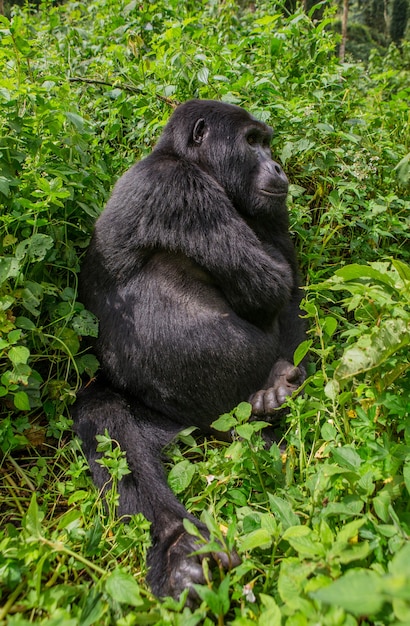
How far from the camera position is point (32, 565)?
1.74 meters

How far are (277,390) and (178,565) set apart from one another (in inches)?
42.1

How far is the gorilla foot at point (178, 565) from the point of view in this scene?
1.84 meters

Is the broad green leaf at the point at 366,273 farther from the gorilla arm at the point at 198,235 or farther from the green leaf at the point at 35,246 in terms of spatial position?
the green leaf at the point at 35,246

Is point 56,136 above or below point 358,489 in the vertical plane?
above

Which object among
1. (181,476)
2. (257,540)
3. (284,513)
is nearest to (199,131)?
(181,476)

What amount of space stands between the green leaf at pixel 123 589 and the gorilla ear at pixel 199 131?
7.79 feet

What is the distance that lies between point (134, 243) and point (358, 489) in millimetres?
1682

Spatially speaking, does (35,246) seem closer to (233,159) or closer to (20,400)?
(20,400)

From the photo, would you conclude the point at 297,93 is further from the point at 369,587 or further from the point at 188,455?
the point at 369,587

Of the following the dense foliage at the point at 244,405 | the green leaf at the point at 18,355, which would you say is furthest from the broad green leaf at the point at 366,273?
the green leaf at the point at 18,355

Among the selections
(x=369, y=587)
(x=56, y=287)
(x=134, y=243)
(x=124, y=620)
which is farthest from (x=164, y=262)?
(x=369, y=587)

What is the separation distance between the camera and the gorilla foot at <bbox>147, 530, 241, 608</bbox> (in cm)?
184

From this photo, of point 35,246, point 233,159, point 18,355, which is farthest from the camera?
point 233,159

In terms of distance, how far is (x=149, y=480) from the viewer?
2.35m
